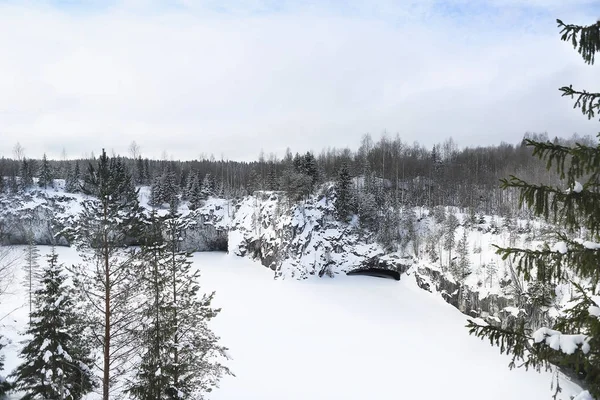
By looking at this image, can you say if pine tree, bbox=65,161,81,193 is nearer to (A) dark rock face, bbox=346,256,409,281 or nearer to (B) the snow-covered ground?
(B) the snow-covered ground

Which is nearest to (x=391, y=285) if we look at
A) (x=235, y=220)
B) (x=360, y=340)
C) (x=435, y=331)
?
(x=435, y=331)

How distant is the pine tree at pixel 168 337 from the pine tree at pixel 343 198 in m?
36.2

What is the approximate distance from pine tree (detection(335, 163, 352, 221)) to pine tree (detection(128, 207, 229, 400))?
36.2 metres

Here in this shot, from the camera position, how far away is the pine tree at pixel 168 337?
441 inches

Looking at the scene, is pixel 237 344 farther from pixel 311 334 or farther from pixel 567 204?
pixel 567 204

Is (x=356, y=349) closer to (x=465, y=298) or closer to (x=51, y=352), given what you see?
(x=465, y=298)

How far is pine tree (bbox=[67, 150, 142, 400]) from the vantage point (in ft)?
34.4

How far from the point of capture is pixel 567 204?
11.1ft

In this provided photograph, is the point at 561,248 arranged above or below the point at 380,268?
above

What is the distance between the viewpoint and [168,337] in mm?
12000

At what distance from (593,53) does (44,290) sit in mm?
16910

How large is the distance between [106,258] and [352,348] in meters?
18.6

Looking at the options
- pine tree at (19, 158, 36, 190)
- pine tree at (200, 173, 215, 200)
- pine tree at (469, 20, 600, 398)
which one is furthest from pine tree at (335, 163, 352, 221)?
pine tree at (19, 158, 36, 190)

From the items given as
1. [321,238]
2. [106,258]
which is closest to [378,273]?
[321,238]
